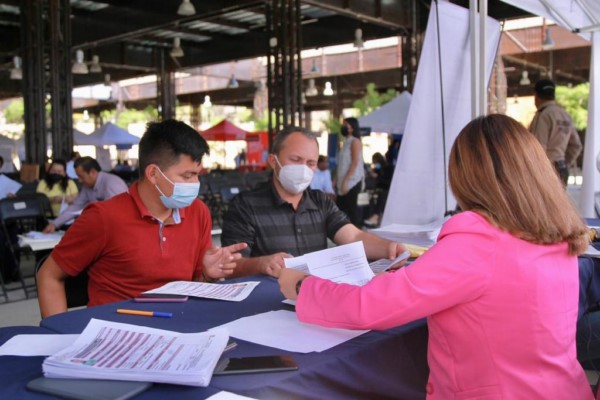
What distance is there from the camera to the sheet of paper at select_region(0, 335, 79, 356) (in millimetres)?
1416

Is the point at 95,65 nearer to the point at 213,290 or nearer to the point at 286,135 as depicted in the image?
the point at 286,135

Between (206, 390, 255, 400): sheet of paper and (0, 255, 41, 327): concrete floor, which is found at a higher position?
(206, 390, 255, 400): sheet of paper

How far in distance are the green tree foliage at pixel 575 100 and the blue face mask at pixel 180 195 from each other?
2586cm

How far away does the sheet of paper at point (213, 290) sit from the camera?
77.0 inches

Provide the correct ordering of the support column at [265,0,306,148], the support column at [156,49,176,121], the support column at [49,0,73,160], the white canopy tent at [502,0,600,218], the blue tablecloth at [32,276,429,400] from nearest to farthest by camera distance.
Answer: the blue tablecloth at [32,276,429,400], the white canopy tent at [502,0,600,218], the support column at [49,0,73,160], the support column at [265,0,306,148], the support column at [156,49,176,121]

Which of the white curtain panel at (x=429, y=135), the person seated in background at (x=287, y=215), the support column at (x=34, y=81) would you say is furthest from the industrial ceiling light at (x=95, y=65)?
the person seated in background at (x=287, y=215)

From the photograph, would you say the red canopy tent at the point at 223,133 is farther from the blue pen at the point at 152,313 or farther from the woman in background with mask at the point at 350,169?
the blue pen at the point at 152,313

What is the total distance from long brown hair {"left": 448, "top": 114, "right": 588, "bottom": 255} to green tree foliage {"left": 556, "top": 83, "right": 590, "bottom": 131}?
86.0ft

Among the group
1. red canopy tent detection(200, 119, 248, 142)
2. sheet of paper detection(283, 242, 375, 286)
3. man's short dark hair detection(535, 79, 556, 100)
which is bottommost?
sheet of paper detection(283, 242, 375, 286)

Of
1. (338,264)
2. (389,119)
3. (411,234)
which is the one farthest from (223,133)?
(338,264)

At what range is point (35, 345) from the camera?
4.83ft

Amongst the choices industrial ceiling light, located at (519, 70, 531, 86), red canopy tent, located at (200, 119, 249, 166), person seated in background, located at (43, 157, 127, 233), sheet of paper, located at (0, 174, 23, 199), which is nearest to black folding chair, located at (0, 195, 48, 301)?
person seated in background, located at (43, 157, 127, 233)

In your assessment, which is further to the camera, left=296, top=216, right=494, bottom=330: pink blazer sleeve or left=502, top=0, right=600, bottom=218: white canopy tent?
left=502, top=0, right=600, bottom=218: white canopy tent

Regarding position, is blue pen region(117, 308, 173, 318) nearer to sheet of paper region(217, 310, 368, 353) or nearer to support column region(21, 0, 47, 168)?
sheet of paper region(217, 310, 368, 353)
